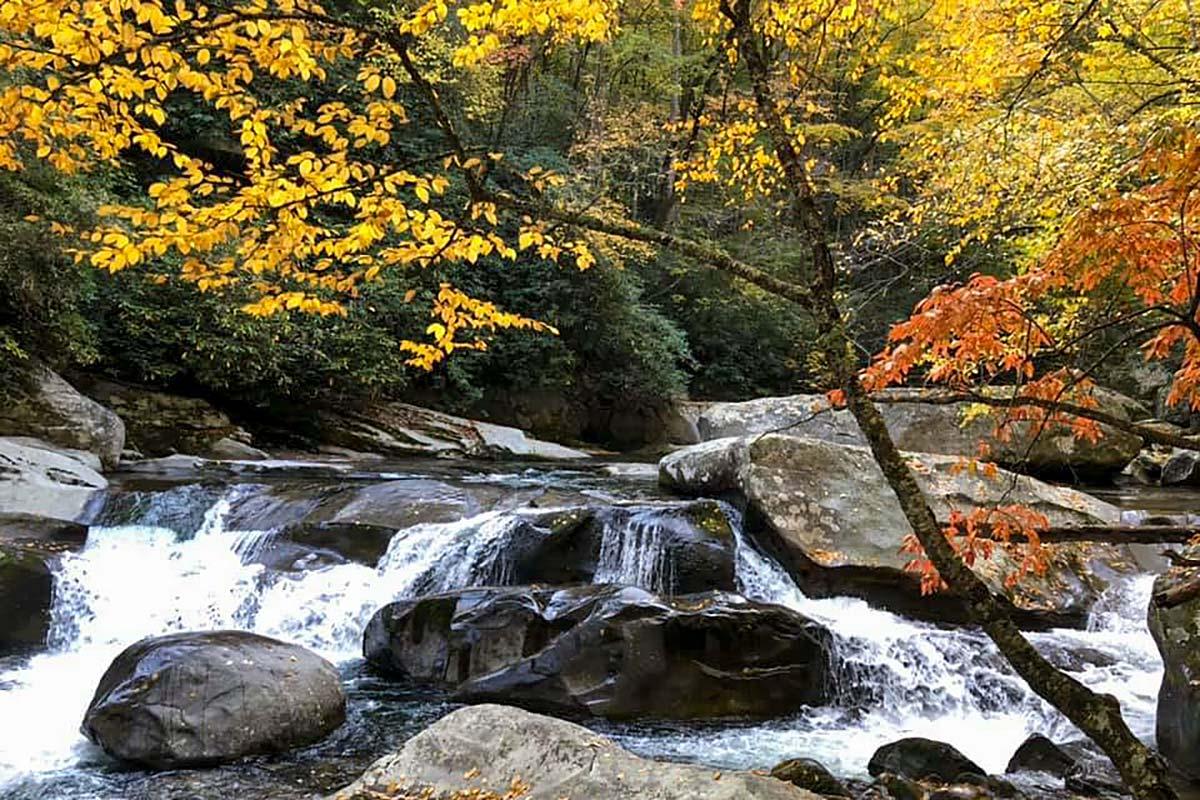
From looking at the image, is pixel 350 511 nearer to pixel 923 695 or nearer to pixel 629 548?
pixel 629 548

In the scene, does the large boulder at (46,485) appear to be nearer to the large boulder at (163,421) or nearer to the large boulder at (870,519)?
the large boulder at (163,421)

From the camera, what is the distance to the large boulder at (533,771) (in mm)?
3102

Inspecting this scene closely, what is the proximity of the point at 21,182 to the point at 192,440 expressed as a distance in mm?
4417

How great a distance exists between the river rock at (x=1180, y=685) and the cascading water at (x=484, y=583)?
0.53 meters

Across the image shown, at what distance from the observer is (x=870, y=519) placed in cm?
814

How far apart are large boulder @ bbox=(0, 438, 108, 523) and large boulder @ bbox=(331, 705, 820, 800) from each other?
700cm

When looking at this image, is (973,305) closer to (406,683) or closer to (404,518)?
(406,683)

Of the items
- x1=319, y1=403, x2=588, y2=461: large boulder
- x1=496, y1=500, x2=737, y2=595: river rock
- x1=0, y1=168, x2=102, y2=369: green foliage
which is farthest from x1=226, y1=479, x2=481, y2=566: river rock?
x1=319, y1=403, x2=588, y2=461: large boulder

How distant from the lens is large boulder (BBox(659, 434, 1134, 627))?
25.0 ft

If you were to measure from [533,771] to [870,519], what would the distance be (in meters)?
5.60

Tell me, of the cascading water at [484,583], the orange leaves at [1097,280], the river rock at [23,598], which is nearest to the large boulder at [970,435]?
the cascading water at [484,583]

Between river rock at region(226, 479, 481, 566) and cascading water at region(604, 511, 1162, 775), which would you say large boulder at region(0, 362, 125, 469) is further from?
cascading water at region(604, 511, 1162, 775)

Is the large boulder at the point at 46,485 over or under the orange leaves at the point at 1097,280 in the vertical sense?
under

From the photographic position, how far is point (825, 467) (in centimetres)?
862
